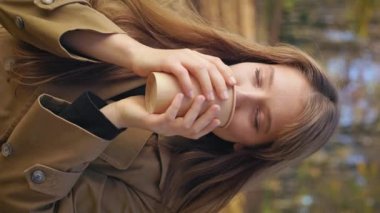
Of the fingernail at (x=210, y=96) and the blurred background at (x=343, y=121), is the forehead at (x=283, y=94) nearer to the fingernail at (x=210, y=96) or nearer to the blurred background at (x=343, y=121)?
the fingernail at (x=210, y=96)

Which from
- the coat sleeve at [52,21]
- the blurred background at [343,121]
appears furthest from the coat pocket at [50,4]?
the blurred background at [343,121]

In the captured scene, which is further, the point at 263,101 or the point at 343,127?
the point at 343,127

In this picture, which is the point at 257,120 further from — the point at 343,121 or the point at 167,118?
the point at 343,121

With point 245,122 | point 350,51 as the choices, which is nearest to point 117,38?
point 245,122

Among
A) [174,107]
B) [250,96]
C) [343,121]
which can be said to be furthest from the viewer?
[343,121]

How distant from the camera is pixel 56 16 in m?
0.77

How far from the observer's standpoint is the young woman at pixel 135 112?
732 millimetres

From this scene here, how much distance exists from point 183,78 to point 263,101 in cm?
16

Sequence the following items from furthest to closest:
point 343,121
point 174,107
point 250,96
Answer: point 343,121 → point 250,96 → point 174,107

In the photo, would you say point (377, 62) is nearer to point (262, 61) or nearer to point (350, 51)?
point (350, 51)

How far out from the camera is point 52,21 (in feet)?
2.52

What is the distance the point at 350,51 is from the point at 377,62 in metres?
0.08

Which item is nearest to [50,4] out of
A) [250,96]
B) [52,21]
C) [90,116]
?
[52,21]

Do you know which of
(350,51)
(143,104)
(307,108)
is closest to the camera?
(143,104)
